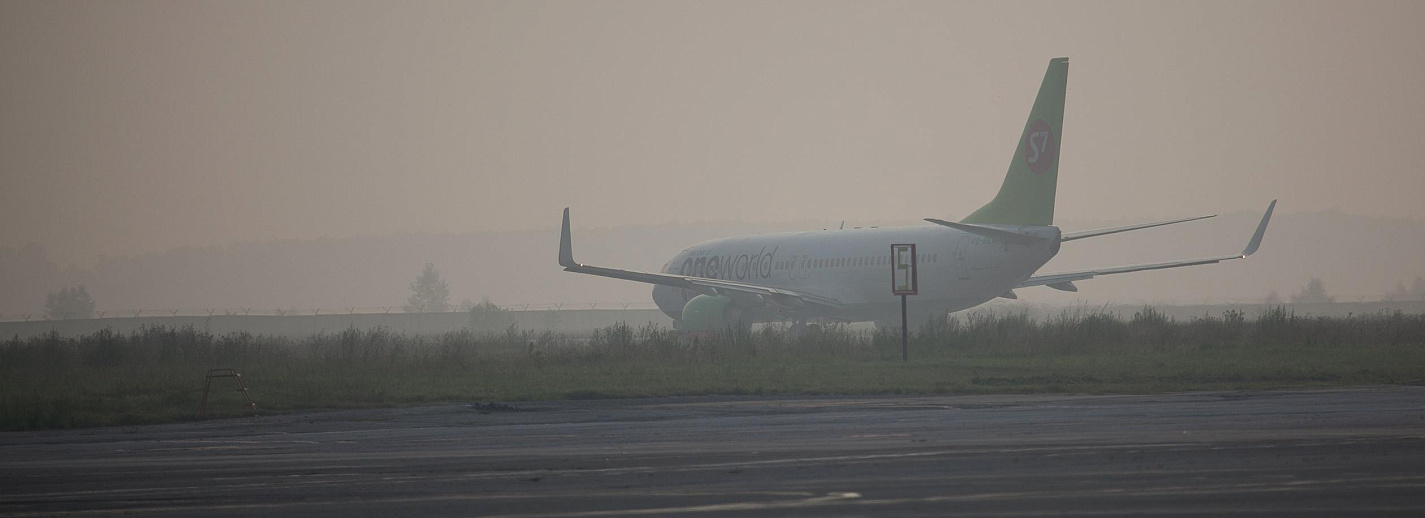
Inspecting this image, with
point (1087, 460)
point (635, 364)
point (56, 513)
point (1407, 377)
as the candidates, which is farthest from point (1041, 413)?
point (635, 364)

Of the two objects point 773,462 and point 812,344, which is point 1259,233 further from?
point 773,462

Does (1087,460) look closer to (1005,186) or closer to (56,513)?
(56,513)

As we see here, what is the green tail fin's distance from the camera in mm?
35781

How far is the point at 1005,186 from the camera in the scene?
1502 inches

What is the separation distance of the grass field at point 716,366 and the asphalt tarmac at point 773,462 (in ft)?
11.4

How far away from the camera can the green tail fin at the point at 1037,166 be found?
117 feet

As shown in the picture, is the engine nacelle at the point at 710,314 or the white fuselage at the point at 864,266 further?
the engine nacelle at the point at 710,314

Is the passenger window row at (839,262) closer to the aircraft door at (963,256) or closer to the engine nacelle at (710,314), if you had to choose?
the aircraft door at (963,256)

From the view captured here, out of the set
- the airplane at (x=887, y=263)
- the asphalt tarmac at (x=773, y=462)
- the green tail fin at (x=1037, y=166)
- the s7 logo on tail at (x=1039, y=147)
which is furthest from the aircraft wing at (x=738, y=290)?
the asphalt tarmac at (x=773, y=462)

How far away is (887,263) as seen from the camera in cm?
4316

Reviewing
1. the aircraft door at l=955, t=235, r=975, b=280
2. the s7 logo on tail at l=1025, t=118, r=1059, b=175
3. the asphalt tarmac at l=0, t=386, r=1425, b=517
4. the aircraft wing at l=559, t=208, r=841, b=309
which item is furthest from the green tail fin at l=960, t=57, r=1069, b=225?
the asphalt tarmac at l=0, t=386, r=1425, b=517

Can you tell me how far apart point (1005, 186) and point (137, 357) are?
2087 cm

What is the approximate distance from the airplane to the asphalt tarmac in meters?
19.0

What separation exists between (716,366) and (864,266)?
16.1 metres
